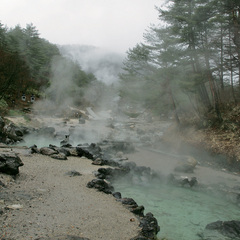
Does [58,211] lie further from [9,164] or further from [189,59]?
[189,59]

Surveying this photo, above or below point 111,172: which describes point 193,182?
above

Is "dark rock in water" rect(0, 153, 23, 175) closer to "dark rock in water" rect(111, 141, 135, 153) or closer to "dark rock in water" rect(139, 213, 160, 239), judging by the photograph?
"dark rock in water" rect(139, 213, 160, 239)

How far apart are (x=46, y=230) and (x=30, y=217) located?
52cm

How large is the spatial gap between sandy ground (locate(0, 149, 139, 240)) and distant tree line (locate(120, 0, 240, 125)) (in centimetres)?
1036

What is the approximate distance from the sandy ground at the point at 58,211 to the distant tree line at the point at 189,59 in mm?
10363

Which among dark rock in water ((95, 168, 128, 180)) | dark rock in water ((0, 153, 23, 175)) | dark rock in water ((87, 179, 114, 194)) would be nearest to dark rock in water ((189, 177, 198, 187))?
dark rock in water ((95, 168, 128, 180))

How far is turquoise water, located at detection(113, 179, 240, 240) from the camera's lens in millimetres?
5940

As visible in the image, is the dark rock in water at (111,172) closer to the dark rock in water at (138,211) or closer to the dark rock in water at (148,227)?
the dark rock in water at (138,211)

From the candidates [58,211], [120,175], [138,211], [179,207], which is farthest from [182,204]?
[58,211]

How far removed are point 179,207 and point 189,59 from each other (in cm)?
1190

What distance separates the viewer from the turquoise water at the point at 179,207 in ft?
19.5

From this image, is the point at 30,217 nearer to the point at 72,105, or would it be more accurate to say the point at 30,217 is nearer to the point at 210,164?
the point at 210,164

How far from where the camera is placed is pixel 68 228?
13.7 ft

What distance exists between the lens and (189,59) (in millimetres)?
16781
